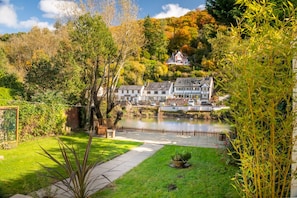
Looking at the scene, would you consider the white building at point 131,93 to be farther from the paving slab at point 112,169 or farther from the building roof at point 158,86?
the paving slab at point 112,169

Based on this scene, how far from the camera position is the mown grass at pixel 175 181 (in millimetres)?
4145

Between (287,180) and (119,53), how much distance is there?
9.77 metres

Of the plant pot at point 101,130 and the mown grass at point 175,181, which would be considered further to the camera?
the plant pot at point 101,130

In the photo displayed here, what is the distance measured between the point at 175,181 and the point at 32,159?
3806mm

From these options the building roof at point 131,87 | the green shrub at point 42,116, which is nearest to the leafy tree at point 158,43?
the building roof at point 131,87

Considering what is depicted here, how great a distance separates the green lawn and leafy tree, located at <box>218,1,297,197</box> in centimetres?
289

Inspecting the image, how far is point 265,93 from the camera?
2.37 metres

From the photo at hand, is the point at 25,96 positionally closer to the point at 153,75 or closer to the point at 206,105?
the point at 206,105

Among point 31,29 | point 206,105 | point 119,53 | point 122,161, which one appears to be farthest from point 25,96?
point 206,105

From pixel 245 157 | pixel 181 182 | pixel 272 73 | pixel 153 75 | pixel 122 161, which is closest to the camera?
pixel 272 73

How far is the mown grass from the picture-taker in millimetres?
4145

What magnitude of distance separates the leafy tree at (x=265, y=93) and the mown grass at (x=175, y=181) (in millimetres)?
1603

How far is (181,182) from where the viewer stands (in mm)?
4672

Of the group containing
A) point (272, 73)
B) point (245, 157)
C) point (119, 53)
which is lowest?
point (245, 157)
